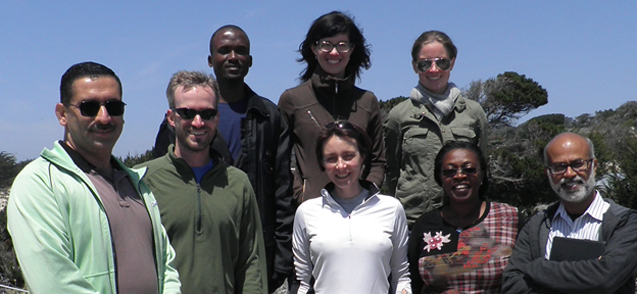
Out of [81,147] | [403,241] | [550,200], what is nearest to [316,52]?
[403,241]

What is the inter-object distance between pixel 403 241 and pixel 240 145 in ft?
4.41

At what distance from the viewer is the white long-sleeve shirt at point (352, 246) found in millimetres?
3697

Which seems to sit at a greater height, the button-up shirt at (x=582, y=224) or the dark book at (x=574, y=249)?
the button-up shirt at (x=582, y=224)

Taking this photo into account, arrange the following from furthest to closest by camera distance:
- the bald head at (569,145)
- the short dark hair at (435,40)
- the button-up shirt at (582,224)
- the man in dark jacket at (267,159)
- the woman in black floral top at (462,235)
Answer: the short dark hair at (435,40) < the man in dark jacket at (267,159) < the woman in black floral top at (462,235) < the bald head at (569,145) < the button-up shirt at (582,224)

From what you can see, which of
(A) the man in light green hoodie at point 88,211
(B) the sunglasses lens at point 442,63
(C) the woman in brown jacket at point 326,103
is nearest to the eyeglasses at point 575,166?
(C) the woman in brown jacket at point 326,103

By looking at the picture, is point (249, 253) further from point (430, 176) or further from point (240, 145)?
point (430, 176)

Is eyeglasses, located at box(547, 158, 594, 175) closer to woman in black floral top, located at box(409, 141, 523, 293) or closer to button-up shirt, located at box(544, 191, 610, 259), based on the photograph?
button-up shirt, located at box(544, 191, 610, 259)

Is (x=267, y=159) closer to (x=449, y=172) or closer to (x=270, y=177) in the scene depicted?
(x=270, y=177)

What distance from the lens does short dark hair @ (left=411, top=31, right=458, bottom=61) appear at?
4.86 m

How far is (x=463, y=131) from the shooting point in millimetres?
4758

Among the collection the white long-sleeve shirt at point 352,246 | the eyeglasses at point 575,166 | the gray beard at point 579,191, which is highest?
the eyeglasses at point 575,166

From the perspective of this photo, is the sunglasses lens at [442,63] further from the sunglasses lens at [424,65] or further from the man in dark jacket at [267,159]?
the man in dark jacket at [267,159]

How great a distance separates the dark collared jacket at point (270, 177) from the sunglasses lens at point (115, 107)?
130cm

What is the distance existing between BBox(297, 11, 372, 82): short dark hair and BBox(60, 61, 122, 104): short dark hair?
2.15 meters
